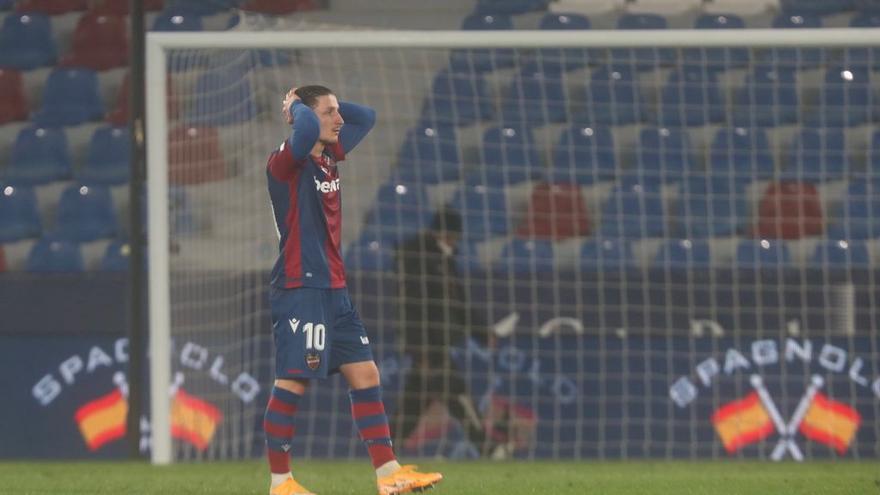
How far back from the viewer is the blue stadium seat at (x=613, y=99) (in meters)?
10.4

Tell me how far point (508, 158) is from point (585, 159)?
18.3 inches

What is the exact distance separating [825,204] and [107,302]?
420 centimetres

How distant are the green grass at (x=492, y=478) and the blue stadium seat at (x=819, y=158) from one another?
2178 mm

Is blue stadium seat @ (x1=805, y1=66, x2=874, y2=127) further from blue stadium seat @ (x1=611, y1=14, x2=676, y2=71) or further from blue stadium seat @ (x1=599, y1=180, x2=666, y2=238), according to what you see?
blue stadium seat @ (x1=599, y1=180, x2=666, y2=238)

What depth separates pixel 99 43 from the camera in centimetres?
1190

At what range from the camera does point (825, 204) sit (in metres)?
10.0

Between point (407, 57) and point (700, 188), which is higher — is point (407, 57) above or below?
above

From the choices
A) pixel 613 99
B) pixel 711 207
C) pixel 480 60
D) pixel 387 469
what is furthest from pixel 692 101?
pixel 387 469

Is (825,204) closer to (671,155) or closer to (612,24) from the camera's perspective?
(671,155)

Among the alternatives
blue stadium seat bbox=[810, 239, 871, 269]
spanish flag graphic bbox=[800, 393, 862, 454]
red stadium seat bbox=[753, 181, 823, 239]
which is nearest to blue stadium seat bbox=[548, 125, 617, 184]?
red stadium seat bbox=[753, 181, 823, 239]

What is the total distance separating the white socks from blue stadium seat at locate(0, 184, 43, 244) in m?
5.43

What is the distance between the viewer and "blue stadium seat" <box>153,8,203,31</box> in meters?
11.6

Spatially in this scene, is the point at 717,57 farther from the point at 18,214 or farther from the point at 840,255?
the point at 18,214

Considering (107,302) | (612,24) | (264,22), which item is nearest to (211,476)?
(107,302)
